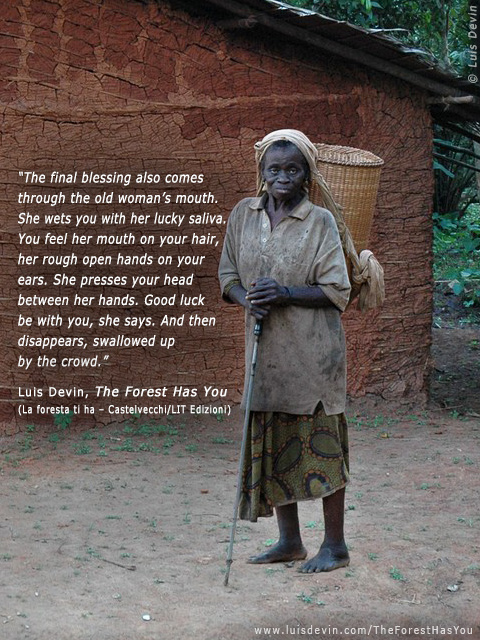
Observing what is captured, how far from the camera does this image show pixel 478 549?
14.8 feet

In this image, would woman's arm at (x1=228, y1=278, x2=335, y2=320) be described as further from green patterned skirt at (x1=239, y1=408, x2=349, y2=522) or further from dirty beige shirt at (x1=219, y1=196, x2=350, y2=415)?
green patterned skirt at (x1=239, y1=408, x2=349, y2=522)

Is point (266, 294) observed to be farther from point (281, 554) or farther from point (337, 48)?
point (337, 48)

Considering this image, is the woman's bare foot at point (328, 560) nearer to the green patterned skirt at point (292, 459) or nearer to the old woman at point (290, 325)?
the old woman at point (290, 325)

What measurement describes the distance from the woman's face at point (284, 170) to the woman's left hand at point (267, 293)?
1.13 feet

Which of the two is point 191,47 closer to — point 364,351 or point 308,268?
point 364,351

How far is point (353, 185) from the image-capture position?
175 inches

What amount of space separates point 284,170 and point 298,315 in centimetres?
57

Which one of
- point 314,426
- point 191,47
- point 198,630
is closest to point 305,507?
point 314,426

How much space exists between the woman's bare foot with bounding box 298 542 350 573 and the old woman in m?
0.02

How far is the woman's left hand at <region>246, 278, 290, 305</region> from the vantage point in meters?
3.79

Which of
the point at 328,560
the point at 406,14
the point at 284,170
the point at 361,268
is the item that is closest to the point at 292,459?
the point at 328,560

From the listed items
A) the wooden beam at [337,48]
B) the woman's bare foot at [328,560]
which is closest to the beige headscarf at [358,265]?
the woman's bare foot at [328,560]

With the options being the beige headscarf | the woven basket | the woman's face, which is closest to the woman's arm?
the beige headscarf

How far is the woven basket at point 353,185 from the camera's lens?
14.5ft
